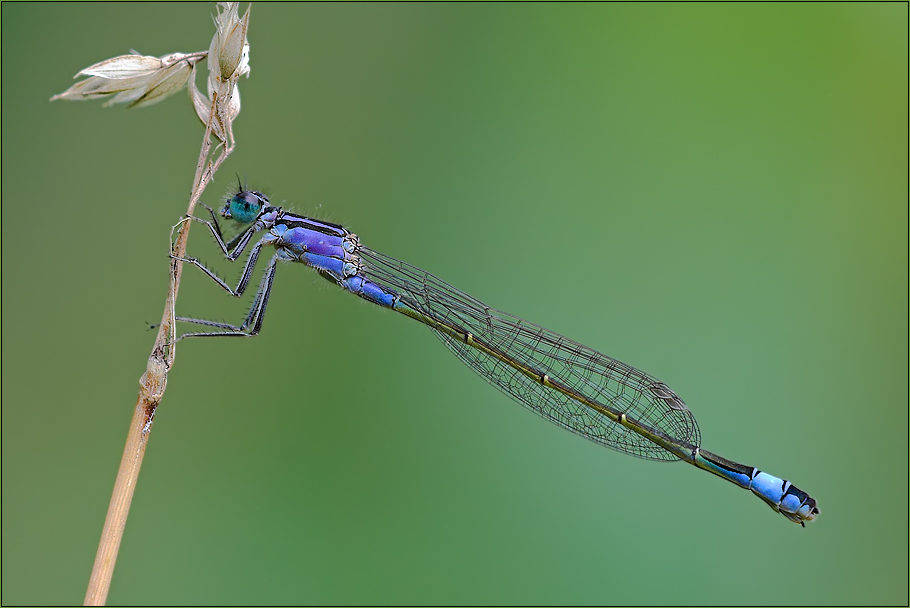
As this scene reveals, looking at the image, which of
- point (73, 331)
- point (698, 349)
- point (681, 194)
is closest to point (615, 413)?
point (698, 349)

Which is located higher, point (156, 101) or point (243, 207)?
point (243, 207)

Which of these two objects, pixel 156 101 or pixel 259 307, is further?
pixel 259 307

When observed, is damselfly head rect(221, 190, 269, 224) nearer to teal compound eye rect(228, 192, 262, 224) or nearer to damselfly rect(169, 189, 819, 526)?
teal compound eye rect(228, 192, 262, 224)

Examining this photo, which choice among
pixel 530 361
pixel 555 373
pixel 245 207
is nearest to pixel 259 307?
pixel 245 207

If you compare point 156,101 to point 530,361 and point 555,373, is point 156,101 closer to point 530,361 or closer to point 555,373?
point 530,361

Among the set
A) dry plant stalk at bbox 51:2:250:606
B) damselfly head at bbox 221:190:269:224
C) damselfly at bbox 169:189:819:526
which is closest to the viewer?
dry plant stalk at bbox 51:2:250:606

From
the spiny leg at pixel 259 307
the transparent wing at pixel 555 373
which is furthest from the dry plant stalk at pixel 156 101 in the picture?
the transparent wing at pixel 555 373

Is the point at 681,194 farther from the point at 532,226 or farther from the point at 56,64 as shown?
the point at 56,64

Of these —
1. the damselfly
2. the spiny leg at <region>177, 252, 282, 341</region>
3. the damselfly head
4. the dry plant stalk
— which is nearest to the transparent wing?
the damselfly
